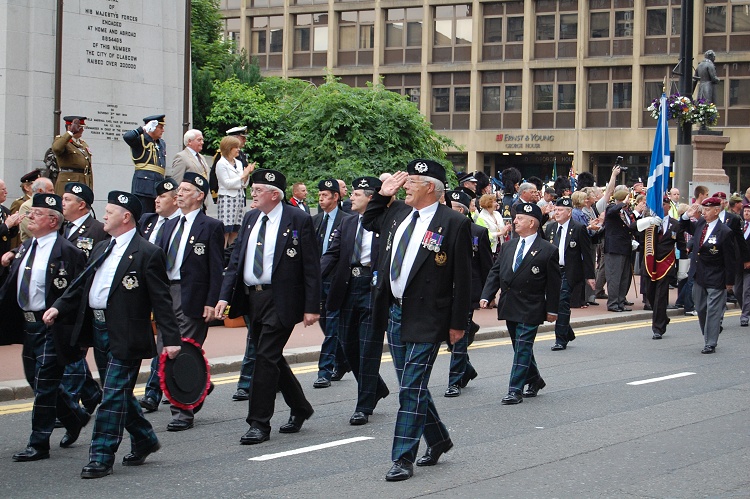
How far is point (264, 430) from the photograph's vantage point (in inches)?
360

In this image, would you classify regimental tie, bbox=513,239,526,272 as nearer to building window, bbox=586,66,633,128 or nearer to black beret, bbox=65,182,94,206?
black beret, bbox=65,182,94,206

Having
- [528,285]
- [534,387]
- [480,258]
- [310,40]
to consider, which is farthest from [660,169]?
[310,40]

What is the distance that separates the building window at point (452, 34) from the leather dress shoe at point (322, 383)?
161 feet

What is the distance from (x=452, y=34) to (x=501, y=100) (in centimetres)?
445

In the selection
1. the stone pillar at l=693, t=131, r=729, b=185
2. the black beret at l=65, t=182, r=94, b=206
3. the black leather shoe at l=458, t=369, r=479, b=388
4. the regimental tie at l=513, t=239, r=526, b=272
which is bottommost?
the black leather shoe at l=458, t=369, r=479, b=388

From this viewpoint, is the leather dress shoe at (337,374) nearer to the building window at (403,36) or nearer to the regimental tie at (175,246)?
A: the regimental tie at (175,246)

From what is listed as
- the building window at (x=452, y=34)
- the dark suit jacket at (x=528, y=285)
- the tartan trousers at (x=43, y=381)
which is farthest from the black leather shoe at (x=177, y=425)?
the building window at (x=452, y=34)

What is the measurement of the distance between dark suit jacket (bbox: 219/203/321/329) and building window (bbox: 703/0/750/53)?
49.1 metres

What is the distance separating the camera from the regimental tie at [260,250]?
30.7ft

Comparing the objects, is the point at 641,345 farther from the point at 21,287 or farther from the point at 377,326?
the point at 21,287

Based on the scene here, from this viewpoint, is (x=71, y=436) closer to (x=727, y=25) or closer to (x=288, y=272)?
(x=288, y=272)

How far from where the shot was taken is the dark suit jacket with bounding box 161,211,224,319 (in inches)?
401

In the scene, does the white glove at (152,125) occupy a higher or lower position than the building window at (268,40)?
lower

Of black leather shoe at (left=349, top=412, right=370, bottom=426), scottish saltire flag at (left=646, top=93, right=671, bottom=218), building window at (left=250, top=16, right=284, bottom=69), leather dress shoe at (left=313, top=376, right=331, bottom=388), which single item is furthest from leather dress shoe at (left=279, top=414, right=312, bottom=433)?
building window at (left=250, top=16, right=284, bottom=69)
